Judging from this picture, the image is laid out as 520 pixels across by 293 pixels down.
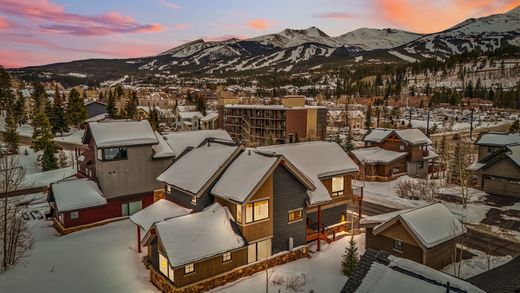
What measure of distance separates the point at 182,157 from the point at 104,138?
26.2ft

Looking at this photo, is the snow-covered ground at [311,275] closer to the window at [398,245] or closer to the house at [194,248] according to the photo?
the house at [194,248]

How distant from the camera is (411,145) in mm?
50812

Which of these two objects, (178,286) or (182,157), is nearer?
(178,286)

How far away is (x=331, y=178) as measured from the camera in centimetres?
2842

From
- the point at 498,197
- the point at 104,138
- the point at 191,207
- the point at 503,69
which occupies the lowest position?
the point at 498,197

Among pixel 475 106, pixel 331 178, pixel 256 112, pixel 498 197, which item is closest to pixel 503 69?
pixel 475 106

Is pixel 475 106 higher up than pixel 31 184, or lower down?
higher up

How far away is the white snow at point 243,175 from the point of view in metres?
22.0

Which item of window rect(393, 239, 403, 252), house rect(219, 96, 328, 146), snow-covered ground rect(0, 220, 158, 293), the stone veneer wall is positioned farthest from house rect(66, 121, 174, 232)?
house rect(219, 96, 328, 146)

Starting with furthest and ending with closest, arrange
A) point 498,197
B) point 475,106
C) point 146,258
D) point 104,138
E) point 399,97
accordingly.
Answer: point 399,97, point 475,106, point 498,197, point 104,138, point 146,258

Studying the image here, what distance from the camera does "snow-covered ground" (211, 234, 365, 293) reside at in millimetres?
20688

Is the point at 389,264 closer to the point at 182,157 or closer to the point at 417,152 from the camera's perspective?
the point at 182,157

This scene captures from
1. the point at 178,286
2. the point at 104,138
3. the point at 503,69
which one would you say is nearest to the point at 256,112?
the point at 104,138

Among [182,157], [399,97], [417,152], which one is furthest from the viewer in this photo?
[399,97]
